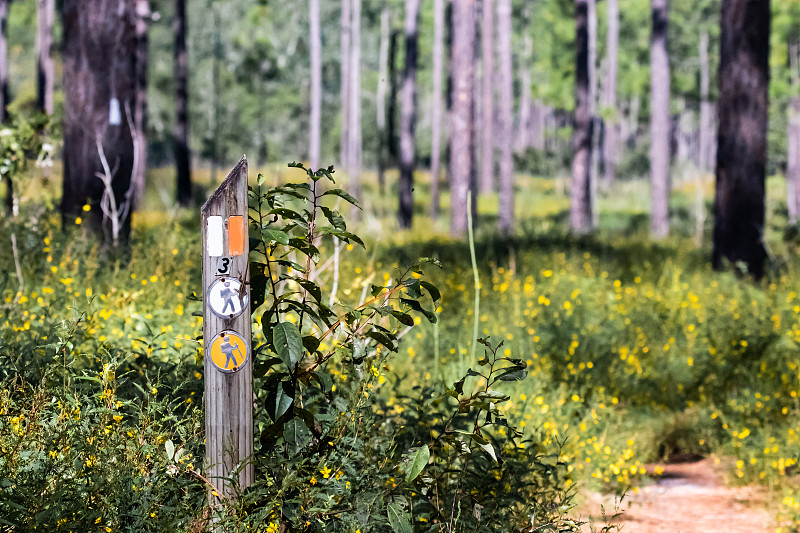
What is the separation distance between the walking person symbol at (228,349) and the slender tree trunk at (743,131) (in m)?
7.29

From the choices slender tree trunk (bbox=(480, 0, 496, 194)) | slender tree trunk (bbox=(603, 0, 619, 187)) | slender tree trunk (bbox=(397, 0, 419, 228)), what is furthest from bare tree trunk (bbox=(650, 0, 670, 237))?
slender tree trunk (bbox=(603, 0, 619, 187))

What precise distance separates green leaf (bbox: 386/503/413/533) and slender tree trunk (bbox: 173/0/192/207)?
20281 mm

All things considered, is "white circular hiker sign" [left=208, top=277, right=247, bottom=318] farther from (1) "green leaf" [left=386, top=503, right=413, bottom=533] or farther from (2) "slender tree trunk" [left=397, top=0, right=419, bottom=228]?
(2) "slender tree trunk" [left=397, top=0, right=419, bottom=228]

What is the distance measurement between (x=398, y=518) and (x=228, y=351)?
0.76 meters

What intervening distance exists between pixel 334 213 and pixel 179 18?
71.2 feet

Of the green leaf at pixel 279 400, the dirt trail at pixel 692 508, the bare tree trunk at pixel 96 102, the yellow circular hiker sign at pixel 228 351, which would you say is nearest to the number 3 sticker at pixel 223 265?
the yellow circular hiker sign at pixel 228 351

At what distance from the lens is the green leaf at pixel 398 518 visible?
2.92m

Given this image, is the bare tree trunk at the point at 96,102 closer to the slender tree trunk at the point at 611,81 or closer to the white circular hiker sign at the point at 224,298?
the white circular hiker sign at the point at 224,298

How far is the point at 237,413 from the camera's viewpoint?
298 cm

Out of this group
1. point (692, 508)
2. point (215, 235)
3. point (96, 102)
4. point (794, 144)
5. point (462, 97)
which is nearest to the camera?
point (215, 235)

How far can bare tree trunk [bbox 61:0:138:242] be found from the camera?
25.4 ft

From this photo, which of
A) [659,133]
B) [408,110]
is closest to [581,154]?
Result: [659,133]

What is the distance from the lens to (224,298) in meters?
2.93

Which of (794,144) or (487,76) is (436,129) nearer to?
(487,76)
